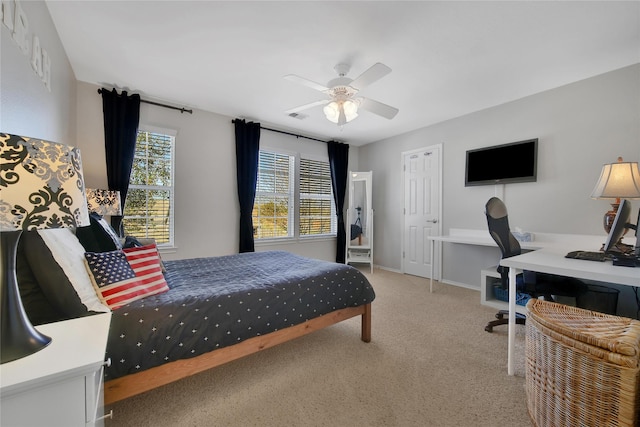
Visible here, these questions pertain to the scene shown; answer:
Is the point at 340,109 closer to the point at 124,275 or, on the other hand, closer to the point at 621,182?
the point at 124,275

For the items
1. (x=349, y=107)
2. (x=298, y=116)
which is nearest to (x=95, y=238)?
(x=349, y=107)

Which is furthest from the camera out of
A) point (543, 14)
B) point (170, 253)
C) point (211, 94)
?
point (170, 253)

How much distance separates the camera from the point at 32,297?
1099 mm

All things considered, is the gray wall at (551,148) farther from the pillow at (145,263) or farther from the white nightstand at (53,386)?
the white nightstand at (53,386)

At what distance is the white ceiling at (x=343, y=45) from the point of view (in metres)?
1.83

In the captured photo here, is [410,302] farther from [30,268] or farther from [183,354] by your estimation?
[30,268]

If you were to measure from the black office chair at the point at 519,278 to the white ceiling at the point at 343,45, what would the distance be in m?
1.37

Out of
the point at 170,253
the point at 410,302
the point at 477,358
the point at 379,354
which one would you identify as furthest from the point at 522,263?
the point at 170,253

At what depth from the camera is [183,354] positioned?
140 centimetres

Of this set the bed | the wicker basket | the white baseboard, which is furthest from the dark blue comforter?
the white baseboard

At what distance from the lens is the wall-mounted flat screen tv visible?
3186mm

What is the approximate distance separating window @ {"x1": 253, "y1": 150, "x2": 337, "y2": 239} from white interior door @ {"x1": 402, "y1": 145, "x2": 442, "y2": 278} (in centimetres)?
145

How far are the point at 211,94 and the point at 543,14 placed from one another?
320 centimetres

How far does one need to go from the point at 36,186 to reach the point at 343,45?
224 cm
